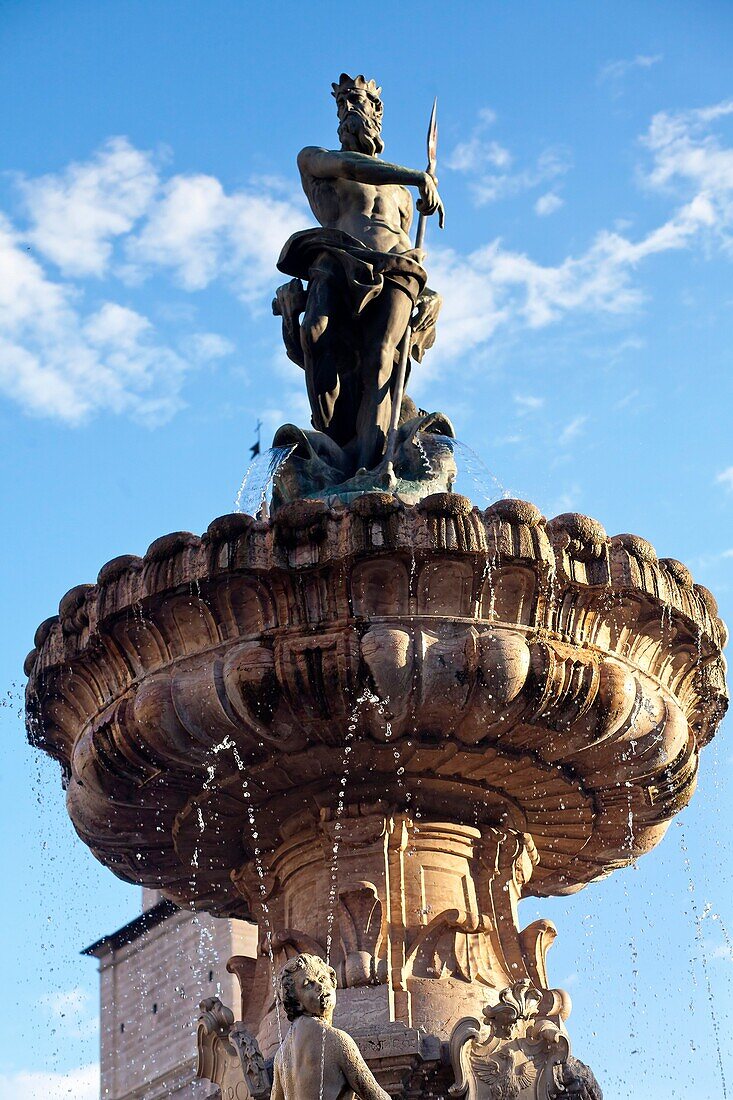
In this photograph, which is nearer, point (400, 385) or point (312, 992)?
point (312, 992)

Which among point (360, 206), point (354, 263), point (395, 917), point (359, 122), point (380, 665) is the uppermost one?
point (359, 122)

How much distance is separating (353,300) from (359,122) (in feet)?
5.64

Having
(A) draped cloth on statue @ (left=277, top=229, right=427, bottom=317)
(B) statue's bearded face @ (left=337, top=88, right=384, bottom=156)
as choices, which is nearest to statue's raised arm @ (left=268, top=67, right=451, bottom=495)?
(A) draped cloth on statue @ (left=277, top=229, right=427, bottom=317)

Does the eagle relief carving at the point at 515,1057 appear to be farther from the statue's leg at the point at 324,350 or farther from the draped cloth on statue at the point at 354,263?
the draped cloth on statue at the point at 354,263

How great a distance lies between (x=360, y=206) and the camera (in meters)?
11.1

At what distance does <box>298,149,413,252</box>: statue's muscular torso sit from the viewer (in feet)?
36.2

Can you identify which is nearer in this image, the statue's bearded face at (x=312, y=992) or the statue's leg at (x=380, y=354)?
the statue's bearded face at (x=312, y=992)

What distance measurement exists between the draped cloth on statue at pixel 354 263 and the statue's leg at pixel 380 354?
9 centimetres

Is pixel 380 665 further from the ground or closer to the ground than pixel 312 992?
further from the ground

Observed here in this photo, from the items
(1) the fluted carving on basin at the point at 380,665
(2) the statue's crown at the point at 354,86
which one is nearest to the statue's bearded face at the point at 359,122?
(2) the statue's crown at the point at 354,86

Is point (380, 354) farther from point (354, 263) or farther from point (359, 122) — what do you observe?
point (359, 122)

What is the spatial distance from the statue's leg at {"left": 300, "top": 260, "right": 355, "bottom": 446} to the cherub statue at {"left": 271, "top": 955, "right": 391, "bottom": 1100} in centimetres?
457

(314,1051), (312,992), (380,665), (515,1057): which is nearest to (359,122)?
(380,665)

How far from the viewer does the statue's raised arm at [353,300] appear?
10.6 metres
